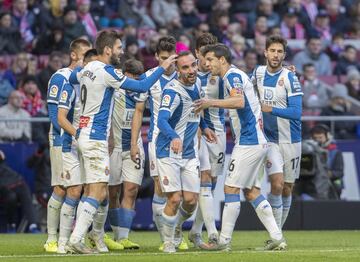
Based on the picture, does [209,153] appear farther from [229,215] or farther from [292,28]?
[292,28]

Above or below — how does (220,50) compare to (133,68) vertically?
above

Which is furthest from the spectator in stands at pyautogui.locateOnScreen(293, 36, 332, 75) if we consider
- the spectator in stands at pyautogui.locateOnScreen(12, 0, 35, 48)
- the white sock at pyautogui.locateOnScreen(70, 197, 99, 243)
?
the white sock at pyautogui.locateOnScreen(70, 197, 99, 243)

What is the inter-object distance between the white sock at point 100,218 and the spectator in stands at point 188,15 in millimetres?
12950

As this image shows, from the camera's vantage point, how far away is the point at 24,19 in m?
27.5

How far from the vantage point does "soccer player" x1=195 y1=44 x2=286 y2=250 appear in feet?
52.0

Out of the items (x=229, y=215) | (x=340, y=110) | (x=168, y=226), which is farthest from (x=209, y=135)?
(x=340, y=110)

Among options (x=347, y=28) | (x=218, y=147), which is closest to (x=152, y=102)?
(x=218, y=147)

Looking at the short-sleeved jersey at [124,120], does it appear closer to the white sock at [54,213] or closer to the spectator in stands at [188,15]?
the white sock at [54,213]

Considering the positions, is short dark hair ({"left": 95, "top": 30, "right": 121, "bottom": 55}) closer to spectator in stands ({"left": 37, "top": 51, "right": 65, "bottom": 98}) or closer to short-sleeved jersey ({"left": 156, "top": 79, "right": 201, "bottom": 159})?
short-sleeved jersey ({"left": 156, "top": 79, "right": 201, "bottom": 159})

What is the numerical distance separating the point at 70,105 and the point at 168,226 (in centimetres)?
201

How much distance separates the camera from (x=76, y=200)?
1631cm

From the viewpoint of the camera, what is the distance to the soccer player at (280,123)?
17109 millimetres

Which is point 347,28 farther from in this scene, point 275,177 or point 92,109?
point 92,109

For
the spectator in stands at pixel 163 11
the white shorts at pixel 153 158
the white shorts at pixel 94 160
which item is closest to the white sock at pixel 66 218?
the white shorts at pixel 94 160
